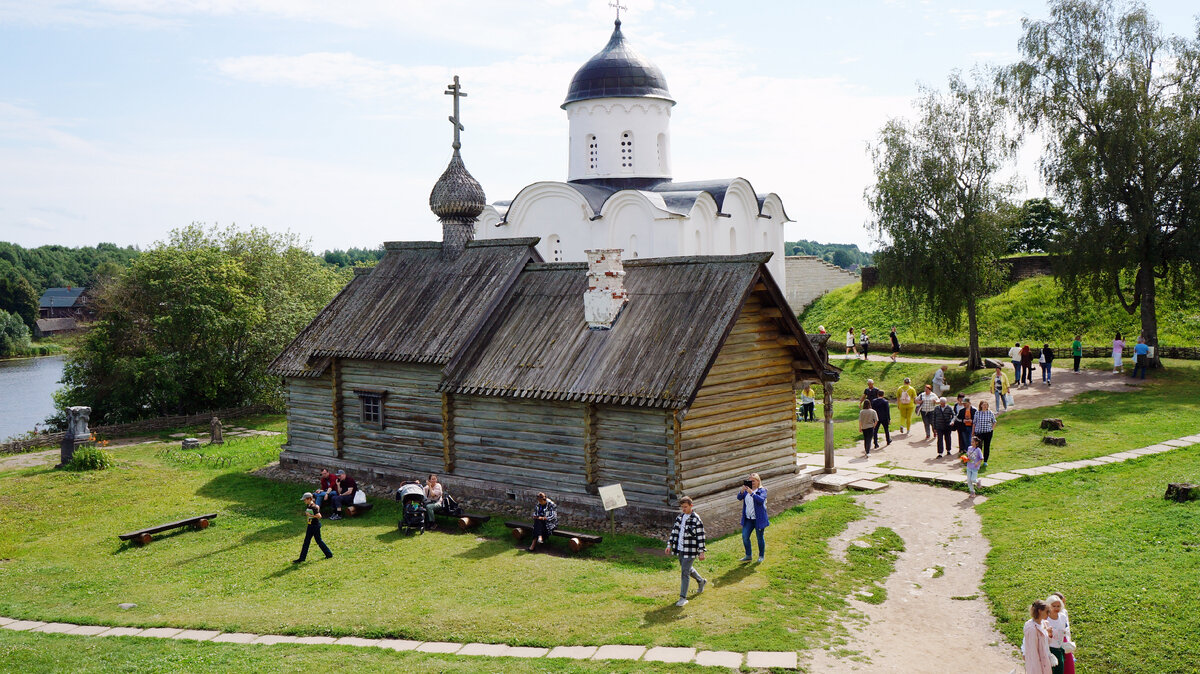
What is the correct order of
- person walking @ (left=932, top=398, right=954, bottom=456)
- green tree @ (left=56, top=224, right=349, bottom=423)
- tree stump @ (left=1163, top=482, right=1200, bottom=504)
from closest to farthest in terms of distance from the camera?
1. tree stump @ (left=1163, top=482, right=1200, bottom=504)
2. person walking @ (left=932, top=398, right=954, bottom=456)
3. green tree @ (left=56, top=224, right=349, bottom=423)

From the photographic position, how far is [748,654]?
10188 millimetres

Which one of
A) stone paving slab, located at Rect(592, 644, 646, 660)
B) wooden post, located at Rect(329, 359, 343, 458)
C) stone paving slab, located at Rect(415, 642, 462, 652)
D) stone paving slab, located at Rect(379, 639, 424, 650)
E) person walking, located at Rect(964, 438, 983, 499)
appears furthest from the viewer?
wooden post, located at Rect(329, 359, 343, 458)

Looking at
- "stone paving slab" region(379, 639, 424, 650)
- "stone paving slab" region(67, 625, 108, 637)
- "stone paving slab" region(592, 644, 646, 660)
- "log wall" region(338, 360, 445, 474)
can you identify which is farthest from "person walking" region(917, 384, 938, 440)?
"stone paving slab" region(67, 625, 108, 637)

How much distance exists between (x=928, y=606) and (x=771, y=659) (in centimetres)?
330

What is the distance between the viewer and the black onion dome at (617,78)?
36844mm

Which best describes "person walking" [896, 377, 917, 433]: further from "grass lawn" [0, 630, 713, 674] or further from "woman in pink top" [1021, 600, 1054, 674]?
"grass lawn" [0, 630, 713, 674]

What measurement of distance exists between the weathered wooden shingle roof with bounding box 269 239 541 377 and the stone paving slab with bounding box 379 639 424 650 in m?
8.04

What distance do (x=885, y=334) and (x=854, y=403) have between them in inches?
423

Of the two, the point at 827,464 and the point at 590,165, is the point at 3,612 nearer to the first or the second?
the point at 827,464

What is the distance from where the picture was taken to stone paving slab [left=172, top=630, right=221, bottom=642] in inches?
453

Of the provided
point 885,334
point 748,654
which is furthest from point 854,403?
point 748,654

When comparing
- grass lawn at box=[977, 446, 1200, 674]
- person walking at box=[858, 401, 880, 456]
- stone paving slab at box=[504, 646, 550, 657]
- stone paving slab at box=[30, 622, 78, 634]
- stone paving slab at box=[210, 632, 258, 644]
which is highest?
person walking at box=[858, 401, 880, 456]

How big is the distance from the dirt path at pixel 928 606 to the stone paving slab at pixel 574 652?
2492 mm

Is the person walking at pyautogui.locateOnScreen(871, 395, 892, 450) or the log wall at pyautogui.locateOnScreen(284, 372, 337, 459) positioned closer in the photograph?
the log wall at pyautogui.locateOnScreen(284, 372, 337, 459)
